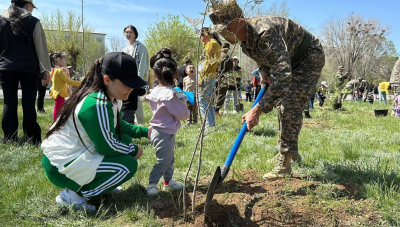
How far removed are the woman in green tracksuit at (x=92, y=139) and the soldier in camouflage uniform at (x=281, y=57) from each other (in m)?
0.88

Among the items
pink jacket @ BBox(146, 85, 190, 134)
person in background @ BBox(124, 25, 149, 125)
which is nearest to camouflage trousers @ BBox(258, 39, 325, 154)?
pink jacket @ BBox(146, 85, 190, 134)

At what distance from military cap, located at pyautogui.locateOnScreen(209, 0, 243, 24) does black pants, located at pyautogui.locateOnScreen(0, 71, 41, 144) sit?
329cm

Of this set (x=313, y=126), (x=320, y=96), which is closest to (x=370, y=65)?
(x=320, y=96)

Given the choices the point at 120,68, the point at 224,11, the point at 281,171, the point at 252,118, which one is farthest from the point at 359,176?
the point at 120,68

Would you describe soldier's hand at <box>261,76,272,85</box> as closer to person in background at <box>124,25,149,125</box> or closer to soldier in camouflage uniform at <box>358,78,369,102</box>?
person in background at <box>124,25,149,125</box>

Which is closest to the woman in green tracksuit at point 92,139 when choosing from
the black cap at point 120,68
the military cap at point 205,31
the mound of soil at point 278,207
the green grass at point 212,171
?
the black cap at point 120,68

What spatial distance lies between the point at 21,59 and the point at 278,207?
154 inches

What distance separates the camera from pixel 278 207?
229cm

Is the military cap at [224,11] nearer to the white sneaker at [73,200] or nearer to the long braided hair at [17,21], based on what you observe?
the white sneaker at [73,200]

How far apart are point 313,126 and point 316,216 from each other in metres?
4.85

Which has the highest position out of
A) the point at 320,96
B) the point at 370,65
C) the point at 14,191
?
the point at 370,65

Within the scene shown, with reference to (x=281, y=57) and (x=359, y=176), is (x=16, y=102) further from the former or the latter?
→ (x=359, y=176)

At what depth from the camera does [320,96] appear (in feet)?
44.0

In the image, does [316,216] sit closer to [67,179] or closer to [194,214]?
[194,214]
